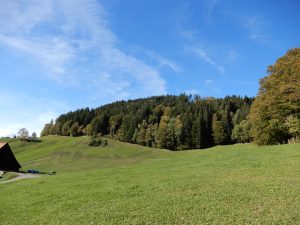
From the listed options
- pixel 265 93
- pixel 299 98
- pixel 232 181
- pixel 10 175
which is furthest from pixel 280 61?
pixel 10 175

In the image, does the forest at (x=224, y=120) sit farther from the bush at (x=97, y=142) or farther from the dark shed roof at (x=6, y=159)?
the dark shed roof at (x=6, y=159)

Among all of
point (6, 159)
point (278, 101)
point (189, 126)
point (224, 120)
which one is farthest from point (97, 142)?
point (278, 101)

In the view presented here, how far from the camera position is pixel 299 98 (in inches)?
1826

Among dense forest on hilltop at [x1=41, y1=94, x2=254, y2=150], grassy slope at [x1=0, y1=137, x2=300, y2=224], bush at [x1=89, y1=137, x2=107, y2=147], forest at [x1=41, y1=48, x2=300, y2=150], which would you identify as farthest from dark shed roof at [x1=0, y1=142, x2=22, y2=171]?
dense forest on hilltop at [x1=41, y1=94, x2=254, y2=150]

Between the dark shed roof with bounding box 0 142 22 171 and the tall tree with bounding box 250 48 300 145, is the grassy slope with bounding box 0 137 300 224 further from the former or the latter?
the dark shed roof with bounding box 0 142 22 171

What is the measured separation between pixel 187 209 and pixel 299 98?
121 ft

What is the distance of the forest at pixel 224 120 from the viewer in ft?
164

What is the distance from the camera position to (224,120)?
145625 mm

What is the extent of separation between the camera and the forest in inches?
1972

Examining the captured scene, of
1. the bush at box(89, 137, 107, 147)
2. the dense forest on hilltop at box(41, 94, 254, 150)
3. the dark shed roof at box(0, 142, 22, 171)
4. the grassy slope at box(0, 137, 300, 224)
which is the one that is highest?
the dense forest on hilltop at box(41, 94, 254, 150)

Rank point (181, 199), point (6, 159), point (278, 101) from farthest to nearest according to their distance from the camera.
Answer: point (6, 159)
point (278, 101)
point (181, 199)

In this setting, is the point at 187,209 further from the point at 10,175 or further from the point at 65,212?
the point at 10,175

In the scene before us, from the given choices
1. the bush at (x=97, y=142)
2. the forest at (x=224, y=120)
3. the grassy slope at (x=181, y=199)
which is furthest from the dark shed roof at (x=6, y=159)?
the bush at (x=97, y=142)

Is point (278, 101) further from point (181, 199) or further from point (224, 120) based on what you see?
point (224, 120)
